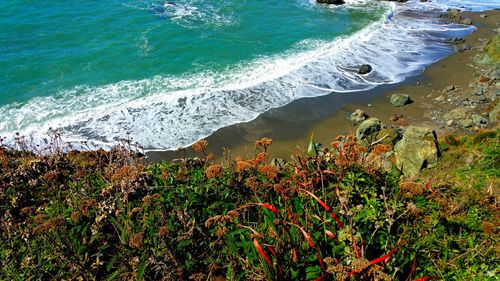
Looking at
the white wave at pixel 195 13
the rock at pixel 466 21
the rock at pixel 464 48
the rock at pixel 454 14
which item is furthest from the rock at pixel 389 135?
the rock at pixel 454 14

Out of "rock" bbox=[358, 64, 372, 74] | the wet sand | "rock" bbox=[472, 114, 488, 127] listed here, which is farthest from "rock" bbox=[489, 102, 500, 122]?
"rock" bbox=[358, 64, 372, 74]

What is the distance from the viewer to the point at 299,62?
2530cm

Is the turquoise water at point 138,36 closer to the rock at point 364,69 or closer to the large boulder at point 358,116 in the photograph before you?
the rock at point 364,69

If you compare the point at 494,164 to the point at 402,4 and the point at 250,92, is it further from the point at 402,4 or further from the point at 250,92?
the point at 402,4

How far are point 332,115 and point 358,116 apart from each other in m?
1.33

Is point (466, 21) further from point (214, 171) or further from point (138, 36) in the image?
point (214, 171)

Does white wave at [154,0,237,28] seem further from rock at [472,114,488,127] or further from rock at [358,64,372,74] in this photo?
rock at [472,114,488,127]

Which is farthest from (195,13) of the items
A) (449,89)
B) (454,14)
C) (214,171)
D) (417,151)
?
(214,171)

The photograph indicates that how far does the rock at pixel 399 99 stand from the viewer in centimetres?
1956

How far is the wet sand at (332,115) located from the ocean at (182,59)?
761mm

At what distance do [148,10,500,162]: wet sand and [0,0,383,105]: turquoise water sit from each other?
278 inches

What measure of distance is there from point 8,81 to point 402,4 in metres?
33.9

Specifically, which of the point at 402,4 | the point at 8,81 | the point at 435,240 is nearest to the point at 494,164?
the point at 435,240

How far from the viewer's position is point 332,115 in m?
19.2
